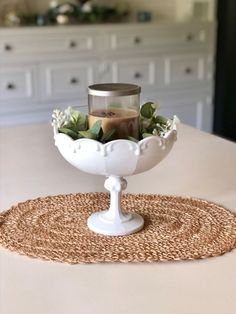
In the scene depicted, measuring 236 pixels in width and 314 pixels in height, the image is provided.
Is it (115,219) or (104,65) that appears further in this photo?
(104,65)

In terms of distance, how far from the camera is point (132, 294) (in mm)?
805

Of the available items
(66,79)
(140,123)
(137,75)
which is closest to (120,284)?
(140,123)

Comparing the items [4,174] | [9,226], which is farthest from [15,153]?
[9,226]

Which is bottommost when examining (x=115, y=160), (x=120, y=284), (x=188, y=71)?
(x=188, y=71)

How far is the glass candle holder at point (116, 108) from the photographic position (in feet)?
3.13

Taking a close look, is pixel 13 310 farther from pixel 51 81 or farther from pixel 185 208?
pixel 51 81

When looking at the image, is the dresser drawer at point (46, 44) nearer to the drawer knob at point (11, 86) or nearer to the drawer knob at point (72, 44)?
the drawer knob at point (72, 44)

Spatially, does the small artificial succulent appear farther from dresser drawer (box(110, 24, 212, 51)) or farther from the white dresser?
dresser drawer (box(110, 24, 212, 51))

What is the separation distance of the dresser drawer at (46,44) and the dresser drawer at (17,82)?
10cm

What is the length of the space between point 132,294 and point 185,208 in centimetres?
35

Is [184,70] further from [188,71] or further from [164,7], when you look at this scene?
[164,7]

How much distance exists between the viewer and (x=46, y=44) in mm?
3291

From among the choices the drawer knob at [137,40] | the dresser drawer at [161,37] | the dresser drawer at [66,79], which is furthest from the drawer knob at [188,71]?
the dresser drawer at [66,79]

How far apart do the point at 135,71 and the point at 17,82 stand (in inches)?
30.8
